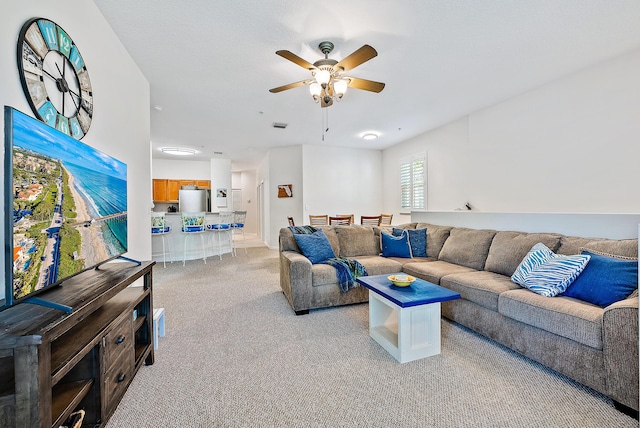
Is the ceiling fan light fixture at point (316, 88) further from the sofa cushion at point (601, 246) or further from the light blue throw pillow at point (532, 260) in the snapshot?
the sofa cushion at point (601, 246)

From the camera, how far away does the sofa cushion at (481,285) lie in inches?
91.7

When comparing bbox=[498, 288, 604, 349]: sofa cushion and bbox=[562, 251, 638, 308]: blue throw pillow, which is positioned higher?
bbox=[562, 251, 638, 308]: blue throw pillow

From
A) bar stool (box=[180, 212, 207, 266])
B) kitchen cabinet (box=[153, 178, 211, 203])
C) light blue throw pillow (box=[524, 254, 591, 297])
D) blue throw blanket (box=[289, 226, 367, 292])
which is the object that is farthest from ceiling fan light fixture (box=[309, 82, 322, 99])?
kitchen cabinet (box=[153, 178, 211, 203])

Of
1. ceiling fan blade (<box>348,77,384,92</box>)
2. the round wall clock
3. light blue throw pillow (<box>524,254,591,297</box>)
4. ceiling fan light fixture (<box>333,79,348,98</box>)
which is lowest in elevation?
light blue throw pillow (<box>524,254,591,297</box>)

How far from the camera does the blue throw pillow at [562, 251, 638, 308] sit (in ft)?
6.07

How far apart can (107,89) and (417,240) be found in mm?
3842

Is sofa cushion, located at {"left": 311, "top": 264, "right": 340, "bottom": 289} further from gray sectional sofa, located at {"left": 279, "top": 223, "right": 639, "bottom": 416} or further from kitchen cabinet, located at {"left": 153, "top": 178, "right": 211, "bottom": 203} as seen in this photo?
kitchen cabinet, located at {"left": 153, "top": 178, "right": 211, "bottom": 203}

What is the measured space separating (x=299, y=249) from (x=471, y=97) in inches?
129

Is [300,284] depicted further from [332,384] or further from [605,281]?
[605,281]

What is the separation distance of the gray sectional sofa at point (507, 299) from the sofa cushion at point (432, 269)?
0.03 ft

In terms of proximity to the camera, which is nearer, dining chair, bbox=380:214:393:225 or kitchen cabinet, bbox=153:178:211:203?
dining chair, bbox=380:214:393:225

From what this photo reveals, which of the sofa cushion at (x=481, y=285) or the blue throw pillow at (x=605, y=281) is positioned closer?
the blue throw pillow at (x=605, y=281)

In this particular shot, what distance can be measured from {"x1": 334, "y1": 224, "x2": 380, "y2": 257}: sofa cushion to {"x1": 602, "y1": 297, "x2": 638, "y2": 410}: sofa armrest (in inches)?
101

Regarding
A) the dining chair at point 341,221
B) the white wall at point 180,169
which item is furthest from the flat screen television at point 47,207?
the white wall at point 180,169
